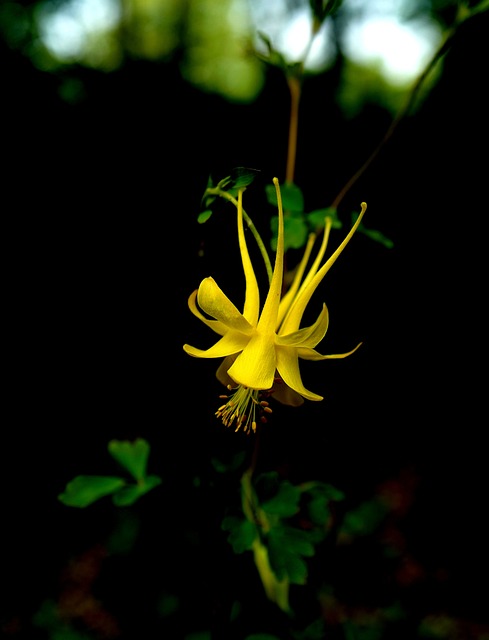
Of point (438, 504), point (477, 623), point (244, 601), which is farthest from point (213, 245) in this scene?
point (438, 504)

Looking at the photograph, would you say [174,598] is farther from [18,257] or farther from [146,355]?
[18,257]

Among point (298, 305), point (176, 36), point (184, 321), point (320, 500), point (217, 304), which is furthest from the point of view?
point (176, 36)

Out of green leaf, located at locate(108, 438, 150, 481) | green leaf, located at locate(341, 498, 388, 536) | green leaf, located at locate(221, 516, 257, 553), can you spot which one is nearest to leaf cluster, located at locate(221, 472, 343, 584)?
green leaf, located at locate(221, 516, 257, 553)

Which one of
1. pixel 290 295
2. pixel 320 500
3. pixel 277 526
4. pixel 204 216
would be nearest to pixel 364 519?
pixel 320 500

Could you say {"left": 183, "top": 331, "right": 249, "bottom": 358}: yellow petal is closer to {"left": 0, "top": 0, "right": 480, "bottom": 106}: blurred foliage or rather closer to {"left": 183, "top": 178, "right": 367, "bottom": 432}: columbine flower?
{"left": 183, "top": 178, "right": 367, "bottom": 432}: columbine flower

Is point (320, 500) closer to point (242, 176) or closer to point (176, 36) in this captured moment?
point (242, 176)

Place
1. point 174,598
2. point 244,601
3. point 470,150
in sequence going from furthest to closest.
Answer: point 470,150
point 174,598
point 244,601
